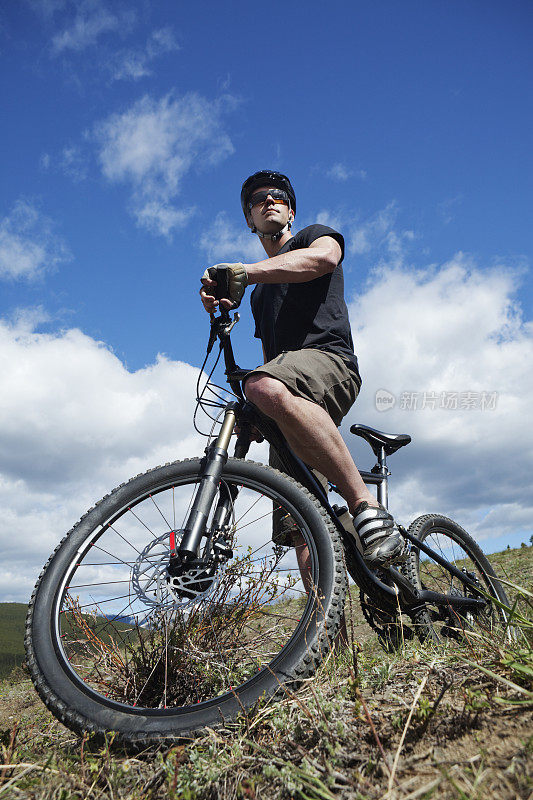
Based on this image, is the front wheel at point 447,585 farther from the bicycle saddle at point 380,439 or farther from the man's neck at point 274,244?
the man's neck at point 274,244

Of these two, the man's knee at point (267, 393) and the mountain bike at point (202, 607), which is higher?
the man's knee at point (267, 393)

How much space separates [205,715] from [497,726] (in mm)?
993

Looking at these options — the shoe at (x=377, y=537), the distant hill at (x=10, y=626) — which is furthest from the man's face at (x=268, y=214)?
the distant hill at (x=10, y=626)

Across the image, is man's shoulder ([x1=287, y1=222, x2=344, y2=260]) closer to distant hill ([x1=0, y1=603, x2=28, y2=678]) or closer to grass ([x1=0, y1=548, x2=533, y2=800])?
grass ([x1=0, y1=548, x2=533, y2=800])

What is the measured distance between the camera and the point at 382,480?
3.67 metres

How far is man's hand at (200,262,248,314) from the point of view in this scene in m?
2.53

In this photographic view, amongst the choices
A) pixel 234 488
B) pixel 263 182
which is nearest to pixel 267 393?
pixel 234 488

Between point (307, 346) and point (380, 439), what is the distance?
1.31 meters

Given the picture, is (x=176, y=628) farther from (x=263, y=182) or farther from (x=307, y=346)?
(x=263, y=182)

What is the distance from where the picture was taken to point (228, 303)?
262 cm

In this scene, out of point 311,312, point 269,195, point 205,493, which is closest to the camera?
point 205,493

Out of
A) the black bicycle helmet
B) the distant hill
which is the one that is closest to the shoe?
the black bicycle helmet

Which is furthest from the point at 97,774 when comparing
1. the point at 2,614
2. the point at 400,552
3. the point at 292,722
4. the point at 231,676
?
the point at 2,614

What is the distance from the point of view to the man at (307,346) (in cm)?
248
